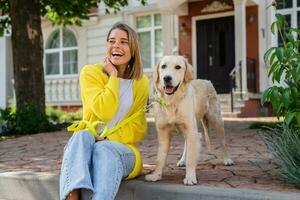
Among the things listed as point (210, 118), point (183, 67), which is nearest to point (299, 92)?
point (183, 67)

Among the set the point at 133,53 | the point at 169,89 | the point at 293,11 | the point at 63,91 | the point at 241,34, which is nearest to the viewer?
the point at 169,89

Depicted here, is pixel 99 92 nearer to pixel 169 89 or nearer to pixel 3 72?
pixel 169 89

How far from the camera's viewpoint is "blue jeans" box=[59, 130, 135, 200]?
10.5ft

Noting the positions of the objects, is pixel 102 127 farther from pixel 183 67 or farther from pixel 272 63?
pixel 272 63

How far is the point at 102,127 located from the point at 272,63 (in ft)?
4.85

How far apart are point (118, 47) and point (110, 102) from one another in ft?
1.63

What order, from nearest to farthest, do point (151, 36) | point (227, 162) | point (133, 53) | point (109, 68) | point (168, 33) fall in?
point (109, 68) → point (133, 53) → point (227, 162) → point (168, 33) → point (151, 36)

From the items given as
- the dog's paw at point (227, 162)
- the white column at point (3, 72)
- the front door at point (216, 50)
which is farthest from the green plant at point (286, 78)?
the white column at point (3, 72)

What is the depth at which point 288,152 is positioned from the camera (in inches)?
144

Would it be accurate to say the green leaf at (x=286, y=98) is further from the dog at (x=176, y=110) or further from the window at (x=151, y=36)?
the window at (x=151, y=36)

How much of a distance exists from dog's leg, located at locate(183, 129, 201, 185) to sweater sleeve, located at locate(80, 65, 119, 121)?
2.22 ft

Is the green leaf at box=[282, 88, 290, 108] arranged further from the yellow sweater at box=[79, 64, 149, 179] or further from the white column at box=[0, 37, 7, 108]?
the white column at box=[0, 37, 7, 108]

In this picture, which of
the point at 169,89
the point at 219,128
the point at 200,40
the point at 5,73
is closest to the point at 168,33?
the point at 200,40

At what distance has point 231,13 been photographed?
48.5ft
